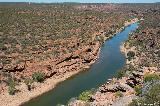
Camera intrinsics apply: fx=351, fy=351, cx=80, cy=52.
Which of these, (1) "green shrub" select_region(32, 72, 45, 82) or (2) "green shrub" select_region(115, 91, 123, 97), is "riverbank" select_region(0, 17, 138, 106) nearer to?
(1) "green shrub" select_region(32, 72, 45, 82)

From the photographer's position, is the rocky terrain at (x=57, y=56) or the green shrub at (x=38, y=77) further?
the green shrub at (x=38, y=77)

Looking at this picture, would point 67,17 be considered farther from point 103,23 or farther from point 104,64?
point 104,64

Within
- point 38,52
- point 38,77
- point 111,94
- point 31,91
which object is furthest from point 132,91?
point 38,52

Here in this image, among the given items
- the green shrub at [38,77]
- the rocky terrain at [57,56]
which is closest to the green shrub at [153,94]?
the rocky terrain at [57,56]

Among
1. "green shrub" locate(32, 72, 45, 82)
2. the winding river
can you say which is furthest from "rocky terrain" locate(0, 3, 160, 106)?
the winding river

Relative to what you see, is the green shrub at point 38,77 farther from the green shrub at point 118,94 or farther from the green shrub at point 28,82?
the green shrub at point 118,94

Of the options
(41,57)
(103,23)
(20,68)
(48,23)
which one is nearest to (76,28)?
(48,23)

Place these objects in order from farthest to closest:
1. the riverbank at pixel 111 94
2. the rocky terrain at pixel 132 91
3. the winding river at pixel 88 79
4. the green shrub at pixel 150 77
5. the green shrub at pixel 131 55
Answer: the green shrub at pixel 131 55 < the winding river at pixel 88 79 < the green shrub at pixel 150 77 < the riverbank at pixel 111 94 < the rocky terrain at pixel 132 91

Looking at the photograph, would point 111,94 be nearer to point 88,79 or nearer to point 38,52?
point 88,79
